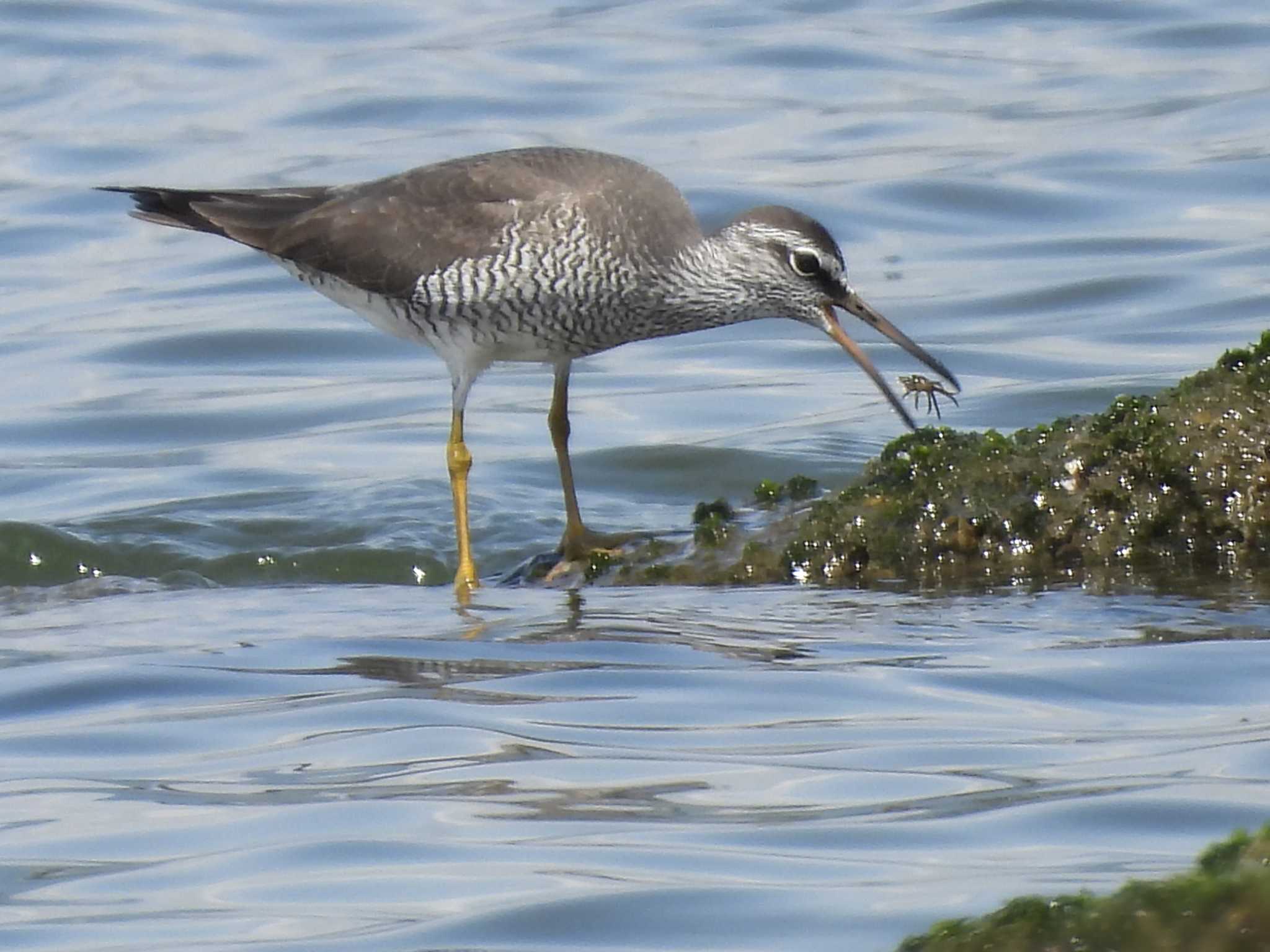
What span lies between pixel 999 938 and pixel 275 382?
34.9 ft

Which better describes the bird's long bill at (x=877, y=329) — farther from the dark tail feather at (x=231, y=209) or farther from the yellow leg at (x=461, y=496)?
the dark tail feather at (x=231, y=209)

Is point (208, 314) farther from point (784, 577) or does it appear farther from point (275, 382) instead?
point (784, 577)

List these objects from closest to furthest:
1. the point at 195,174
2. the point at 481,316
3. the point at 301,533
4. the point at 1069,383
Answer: the point at 481,316, the point at 301,533, the point at 1069,383, the point at 195,174

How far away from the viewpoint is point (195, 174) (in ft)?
56.2

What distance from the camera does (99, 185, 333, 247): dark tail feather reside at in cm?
1002

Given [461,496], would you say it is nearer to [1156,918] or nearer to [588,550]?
[588,550]

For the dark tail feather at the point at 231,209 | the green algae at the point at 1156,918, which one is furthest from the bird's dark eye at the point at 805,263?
the green algae at the point at 1156,918

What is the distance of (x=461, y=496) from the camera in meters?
9.68

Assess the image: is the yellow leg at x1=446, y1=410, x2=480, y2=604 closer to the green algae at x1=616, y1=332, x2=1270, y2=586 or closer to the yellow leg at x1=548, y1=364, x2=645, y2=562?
the yellow leg at x1=548, y1=364, x2=645, y2=562

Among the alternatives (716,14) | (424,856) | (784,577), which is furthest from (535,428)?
(716,14)

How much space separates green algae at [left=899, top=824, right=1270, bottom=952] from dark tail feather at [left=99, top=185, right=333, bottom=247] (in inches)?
275

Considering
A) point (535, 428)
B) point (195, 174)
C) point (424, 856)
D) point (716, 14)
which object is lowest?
point (424, 856)

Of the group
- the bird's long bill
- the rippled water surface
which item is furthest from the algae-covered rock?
the bird's long bill

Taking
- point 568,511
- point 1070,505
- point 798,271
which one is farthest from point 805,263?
point 1070,505
